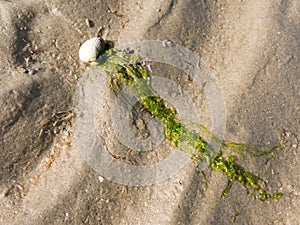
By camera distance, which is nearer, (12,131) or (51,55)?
(12,131)

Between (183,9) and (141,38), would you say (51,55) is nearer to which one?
(141,38)

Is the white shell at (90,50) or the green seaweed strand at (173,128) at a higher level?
the white shell at (90,50)

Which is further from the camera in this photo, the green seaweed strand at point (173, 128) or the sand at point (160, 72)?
the green seaweed strand at point (173, 128)

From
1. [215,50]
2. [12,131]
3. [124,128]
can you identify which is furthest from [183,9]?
[12,131]

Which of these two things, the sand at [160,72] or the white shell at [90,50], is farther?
the white shell at [90,50]
